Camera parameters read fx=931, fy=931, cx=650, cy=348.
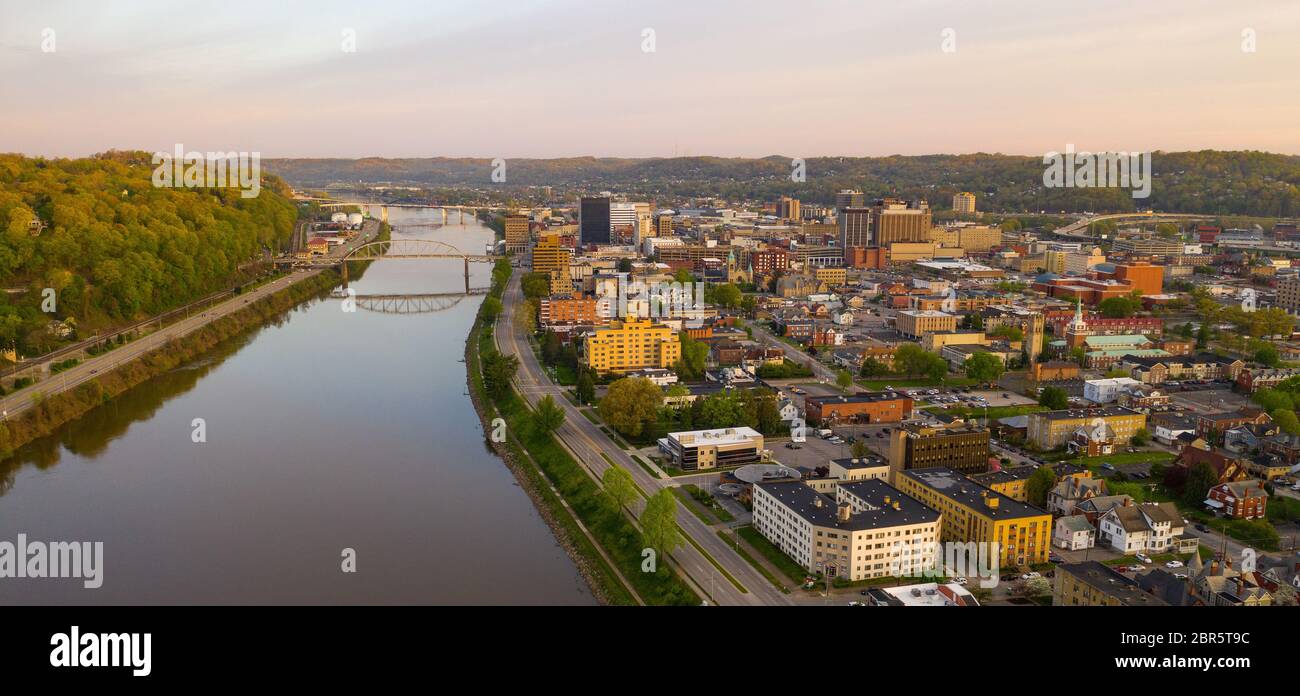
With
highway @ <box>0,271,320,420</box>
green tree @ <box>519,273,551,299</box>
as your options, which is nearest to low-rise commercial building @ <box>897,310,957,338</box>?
green tree @ <box>519,273,551,299</box>

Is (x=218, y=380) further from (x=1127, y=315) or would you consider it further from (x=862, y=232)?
(x=862, y=232)

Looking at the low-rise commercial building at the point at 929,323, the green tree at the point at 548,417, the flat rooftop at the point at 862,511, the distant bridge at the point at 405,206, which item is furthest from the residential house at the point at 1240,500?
the distant bridge at the point at 405,206

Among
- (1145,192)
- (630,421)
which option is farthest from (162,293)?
(1145,192)

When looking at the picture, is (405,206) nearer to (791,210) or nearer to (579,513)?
(791,210)

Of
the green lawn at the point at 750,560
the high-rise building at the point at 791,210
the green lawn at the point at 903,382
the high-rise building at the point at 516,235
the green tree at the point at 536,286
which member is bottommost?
the green lawn at the point at 750,560

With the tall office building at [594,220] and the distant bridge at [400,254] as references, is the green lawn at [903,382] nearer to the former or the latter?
the distant bridge at [400,254]

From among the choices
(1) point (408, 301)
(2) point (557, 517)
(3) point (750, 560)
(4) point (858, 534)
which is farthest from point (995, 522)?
(1) point (408, 301)

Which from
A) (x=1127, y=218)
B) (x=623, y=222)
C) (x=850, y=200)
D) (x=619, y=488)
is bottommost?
(x=619, y=488)
